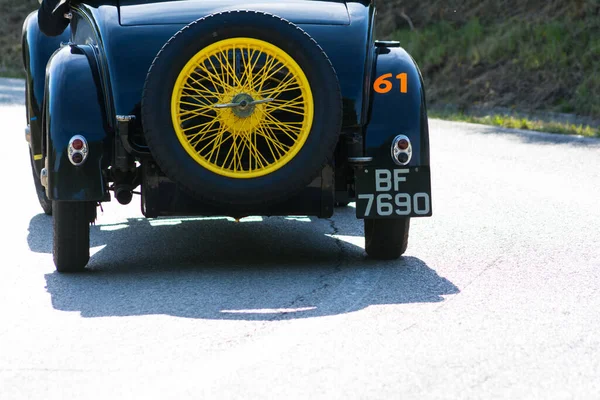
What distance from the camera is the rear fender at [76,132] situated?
653 centimetres

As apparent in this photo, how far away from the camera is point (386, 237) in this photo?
7004 millimetres

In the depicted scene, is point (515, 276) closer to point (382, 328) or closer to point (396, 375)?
point (382, 328)

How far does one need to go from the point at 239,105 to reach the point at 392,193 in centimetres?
99

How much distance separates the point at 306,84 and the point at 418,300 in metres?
1.25

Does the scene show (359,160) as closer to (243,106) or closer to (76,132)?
(243,106)

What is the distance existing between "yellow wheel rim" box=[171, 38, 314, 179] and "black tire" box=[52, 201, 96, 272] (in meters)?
0.78

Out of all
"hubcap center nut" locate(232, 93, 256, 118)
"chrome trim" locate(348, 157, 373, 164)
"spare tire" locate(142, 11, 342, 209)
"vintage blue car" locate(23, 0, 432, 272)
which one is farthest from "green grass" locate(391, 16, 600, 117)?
"hubcap center nut" locate(232, 93, 256, 118)

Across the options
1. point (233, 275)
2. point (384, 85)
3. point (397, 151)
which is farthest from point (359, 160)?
point (233, 275)

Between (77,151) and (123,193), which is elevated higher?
(77,151)

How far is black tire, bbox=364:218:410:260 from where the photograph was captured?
6965mm

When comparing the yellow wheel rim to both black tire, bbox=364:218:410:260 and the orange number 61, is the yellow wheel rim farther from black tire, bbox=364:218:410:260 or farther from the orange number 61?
black tire, bbox=364:218:410:260

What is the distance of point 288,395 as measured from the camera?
4.33 m

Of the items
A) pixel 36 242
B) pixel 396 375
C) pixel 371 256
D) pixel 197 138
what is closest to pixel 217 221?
pixel 36 242

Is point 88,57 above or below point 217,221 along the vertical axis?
above
